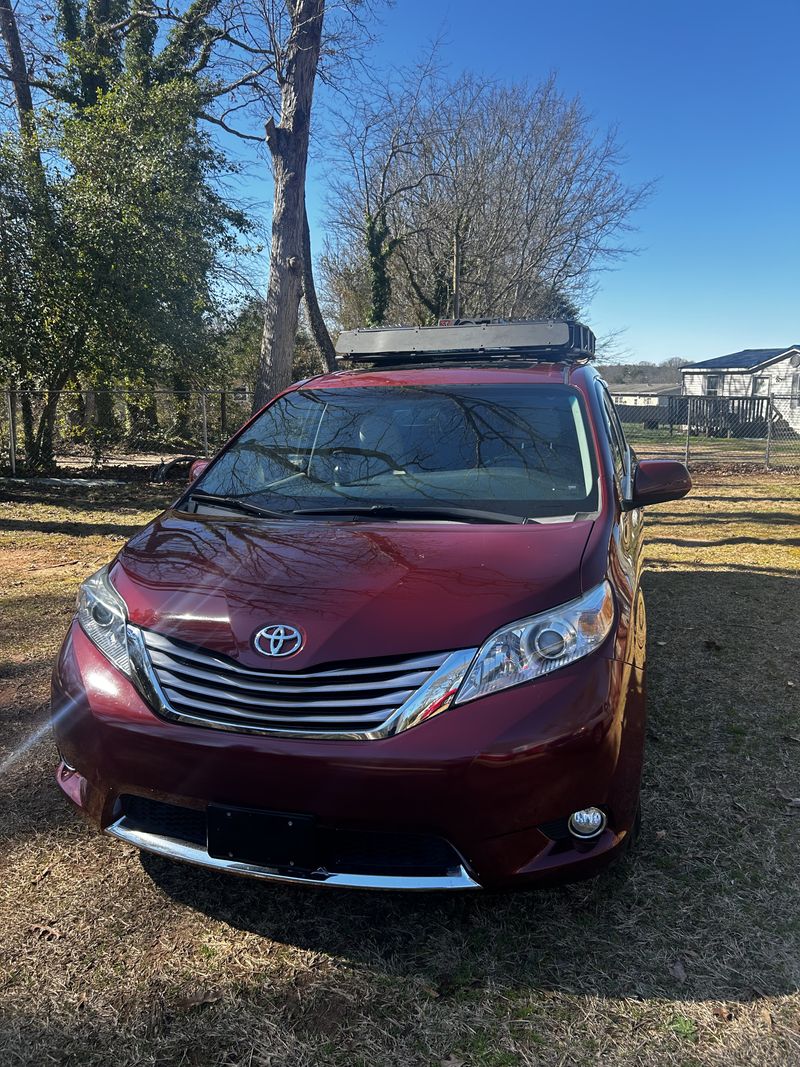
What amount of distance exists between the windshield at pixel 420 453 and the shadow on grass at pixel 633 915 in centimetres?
130

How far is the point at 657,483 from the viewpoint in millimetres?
3262

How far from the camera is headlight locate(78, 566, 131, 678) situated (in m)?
2.26

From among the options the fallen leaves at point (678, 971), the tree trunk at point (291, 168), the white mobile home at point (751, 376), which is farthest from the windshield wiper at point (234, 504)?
the white mobile home at point (751, 376)

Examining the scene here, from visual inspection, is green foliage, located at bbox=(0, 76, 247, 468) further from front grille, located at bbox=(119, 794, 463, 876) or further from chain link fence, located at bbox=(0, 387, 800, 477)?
front grille, located at bbox=(119, 794, 463, 876)

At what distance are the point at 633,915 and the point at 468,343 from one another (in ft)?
12.0

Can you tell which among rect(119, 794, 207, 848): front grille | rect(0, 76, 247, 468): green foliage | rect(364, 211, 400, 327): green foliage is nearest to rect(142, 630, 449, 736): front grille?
rect(119, 794, 207, 848): front grille

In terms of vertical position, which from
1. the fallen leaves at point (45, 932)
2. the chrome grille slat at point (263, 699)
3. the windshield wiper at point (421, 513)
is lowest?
the fallen leaves at point (45, 932)

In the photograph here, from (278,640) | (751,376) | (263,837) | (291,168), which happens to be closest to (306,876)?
(263,837)

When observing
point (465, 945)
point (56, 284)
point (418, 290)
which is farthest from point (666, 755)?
point (418, 290)

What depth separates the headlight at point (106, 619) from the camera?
2258 millimetres

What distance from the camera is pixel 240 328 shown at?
54.5 ft

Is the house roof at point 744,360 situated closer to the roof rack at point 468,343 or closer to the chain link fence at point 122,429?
the chain link fence at point 122,429

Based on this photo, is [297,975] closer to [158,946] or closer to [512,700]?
[158,946]

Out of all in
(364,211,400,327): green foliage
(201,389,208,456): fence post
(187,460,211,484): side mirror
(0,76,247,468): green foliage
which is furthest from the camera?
(364,211,400,327): green foliage
